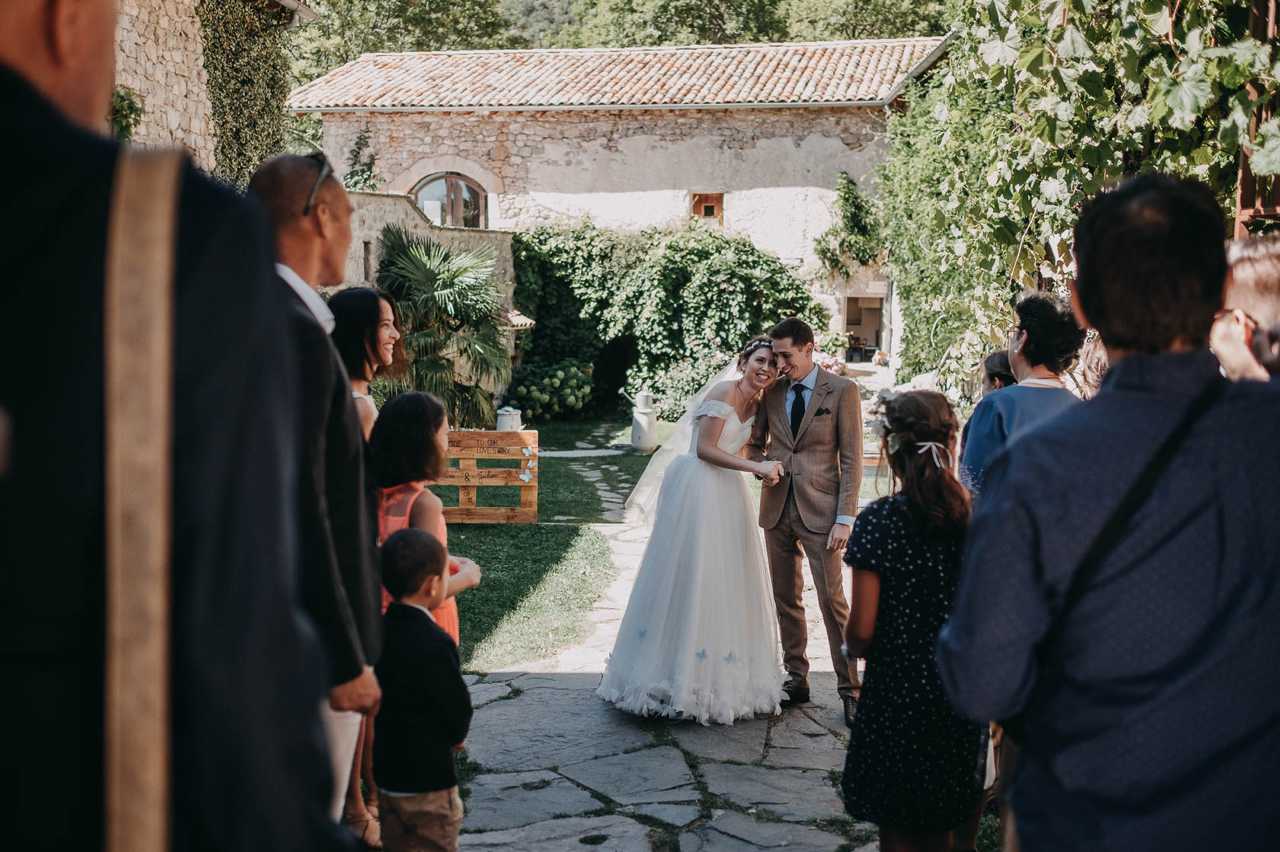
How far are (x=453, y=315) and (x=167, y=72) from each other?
4668mm

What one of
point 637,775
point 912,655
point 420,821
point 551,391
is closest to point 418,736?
point 420,821

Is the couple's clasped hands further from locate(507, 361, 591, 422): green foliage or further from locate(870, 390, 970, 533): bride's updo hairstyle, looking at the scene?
locate(507, 361, 591, 422): green foliage

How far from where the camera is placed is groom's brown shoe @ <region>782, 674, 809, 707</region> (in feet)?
17.6

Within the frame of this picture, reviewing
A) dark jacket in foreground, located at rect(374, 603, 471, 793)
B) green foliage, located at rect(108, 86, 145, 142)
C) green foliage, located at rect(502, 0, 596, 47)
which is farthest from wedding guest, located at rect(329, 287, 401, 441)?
green foliage, located at rect(502, 0, 596, 47)

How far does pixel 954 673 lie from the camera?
183 cm

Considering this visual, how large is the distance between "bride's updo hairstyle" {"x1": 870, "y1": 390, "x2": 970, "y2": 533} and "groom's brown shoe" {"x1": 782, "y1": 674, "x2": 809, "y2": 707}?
259 cm

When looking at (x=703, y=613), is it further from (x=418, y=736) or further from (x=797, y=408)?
(x=418, y=736)

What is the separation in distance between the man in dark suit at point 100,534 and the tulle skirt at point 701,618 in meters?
4.22

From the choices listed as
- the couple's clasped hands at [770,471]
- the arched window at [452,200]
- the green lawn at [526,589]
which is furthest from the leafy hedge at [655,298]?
the couple's clasped hands at [770,471]

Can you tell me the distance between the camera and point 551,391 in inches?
722

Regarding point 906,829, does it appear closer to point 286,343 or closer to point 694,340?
point 286,343

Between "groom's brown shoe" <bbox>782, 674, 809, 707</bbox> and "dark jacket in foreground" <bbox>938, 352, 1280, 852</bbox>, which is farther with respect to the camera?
"groom's brown shoe" <bbox>782, 674, 809, 707</bbox>

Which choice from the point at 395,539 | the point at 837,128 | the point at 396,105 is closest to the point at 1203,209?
the point at 395,539

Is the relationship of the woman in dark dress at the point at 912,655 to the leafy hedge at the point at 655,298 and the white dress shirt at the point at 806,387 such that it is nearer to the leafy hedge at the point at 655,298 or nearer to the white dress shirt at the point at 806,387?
the white dress shirt at the point at 806,387
